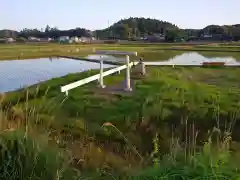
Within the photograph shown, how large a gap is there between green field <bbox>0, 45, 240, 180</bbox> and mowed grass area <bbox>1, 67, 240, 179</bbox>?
0.01 meters

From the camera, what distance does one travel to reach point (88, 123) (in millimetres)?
9336

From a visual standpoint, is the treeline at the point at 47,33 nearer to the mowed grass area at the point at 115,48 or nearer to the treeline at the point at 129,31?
the treeline at the point at 129,31

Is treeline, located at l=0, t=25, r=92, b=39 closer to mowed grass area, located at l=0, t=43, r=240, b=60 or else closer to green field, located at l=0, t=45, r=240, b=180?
mowed grass area, located at l=0, t=43, r=240, b=60

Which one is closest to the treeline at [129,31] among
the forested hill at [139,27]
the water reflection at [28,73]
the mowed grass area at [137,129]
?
the forested hill at [139,27]

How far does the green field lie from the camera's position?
3.62m

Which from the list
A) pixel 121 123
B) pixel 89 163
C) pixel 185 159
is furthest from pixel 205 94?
pixel 185 159

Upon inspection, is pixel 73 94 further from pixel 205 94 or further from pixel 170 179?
pixel 170 179

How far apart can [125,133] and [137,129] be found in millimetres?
432

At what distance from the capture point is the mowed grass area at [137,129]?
11.6 feet

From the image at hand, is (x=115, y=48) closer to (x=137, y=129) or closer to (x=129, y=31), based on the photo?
(x=137, y=129)

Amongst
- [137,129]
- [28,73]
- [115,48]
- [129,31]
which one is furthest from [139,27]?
[137,129]

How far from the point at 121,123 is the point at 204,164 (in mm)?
5984

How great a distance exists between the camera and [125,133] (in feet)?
27.9

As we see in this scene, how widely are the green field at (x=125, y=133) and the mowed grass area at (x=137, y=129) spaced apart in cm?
1
